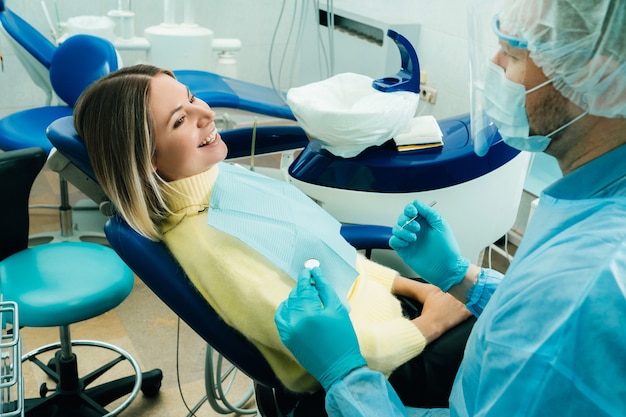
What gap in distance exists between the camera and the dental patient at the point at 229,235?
4.22 ft

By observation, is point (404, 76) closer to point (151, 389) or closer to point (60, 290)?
point (60, 290)

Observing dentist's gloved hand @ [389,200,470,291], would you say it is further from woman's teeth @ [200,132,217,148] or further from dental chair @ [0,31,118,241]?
dental chair @ [0,31,118,241]

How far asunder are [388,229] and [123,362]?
1099mm

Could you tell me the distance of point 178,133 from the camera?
142 cm

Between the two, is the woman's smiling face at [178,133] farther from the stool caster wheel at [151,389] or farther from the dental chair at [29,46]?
the dental chair at [29,46]

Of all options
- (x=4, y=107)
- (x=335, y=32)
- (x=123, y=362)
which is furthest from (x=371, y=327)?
(x=4, y=107)

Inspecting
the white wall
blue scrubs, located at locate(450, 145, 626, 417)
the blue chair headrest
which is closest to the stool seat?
the blue chair headrest

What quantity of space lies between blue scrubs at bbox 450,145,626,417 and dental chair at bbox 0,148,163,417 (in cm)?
111

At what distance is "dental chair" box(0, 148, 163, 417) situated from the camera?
1.63 metres

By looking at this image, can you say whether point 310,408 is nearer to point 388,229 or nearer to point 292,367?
point 292,367

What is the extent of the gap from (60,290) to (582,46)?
137 cm

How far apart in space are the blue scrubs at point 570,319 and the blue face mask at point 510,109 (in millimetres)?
73

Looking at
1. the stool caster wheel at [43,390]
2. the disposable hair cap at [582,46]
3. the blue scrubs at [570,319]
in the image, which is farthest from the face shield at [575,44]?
the stool caster wheel at [43,390]

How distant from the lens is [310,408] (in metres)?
1.27
